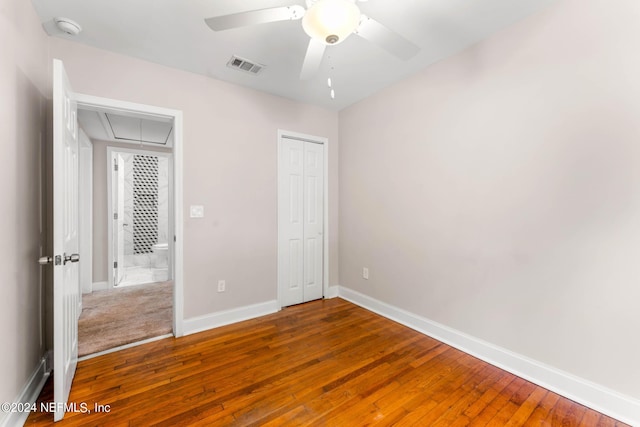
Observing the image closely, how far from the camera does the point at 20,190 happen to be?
1.60 metres

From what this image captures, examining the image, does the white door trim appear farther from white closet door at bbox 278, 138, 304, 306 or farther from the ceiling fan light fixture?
the ceiling fan light fixture

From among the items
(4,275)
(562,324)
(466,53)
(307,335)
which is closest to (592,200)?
(562,324)

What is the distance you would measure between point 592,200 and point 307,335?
2392 mm

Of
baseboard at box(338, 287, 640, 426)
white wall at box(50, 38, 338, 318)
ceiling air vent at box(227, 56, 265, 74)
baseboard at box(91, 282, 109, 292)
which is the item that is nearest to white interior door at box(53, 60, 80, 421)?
white wall at box(50, 38, 338, 318)

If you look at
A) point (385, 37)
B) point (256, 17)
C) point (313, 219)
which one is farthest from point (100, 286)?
point (385, 37)

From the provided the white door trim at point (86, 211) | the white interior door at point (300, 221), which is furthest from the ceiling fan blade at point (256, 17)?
the white door trim at point (86, 211)

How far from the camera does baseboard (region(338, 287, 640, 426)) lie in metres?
1.58

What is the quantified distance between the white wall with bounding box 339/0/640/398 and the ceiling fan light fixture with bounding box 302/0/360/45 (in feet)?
4.94

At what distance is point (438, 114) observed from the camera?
2.52 metres

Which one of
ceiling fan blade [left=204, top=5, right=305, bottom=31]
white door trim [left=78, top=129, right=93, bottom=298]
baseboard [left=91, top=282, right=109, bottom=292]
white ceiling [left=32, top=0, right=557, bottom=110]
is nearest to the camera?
ceiling fan blade [left=204, top=5, right=305, bottom=31]

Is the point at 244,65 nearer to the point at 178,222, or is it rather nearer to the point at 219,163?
the point at 219,163

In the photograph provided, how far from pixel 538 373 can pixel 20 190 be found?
3.55 meters

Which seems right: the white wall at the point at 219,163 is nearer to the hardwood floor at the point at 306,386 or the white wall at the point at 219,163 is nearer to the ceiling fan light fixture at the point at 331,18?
the hardwood floor at the point at 306,386

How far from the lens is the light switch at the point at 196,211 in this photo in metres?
2.66
